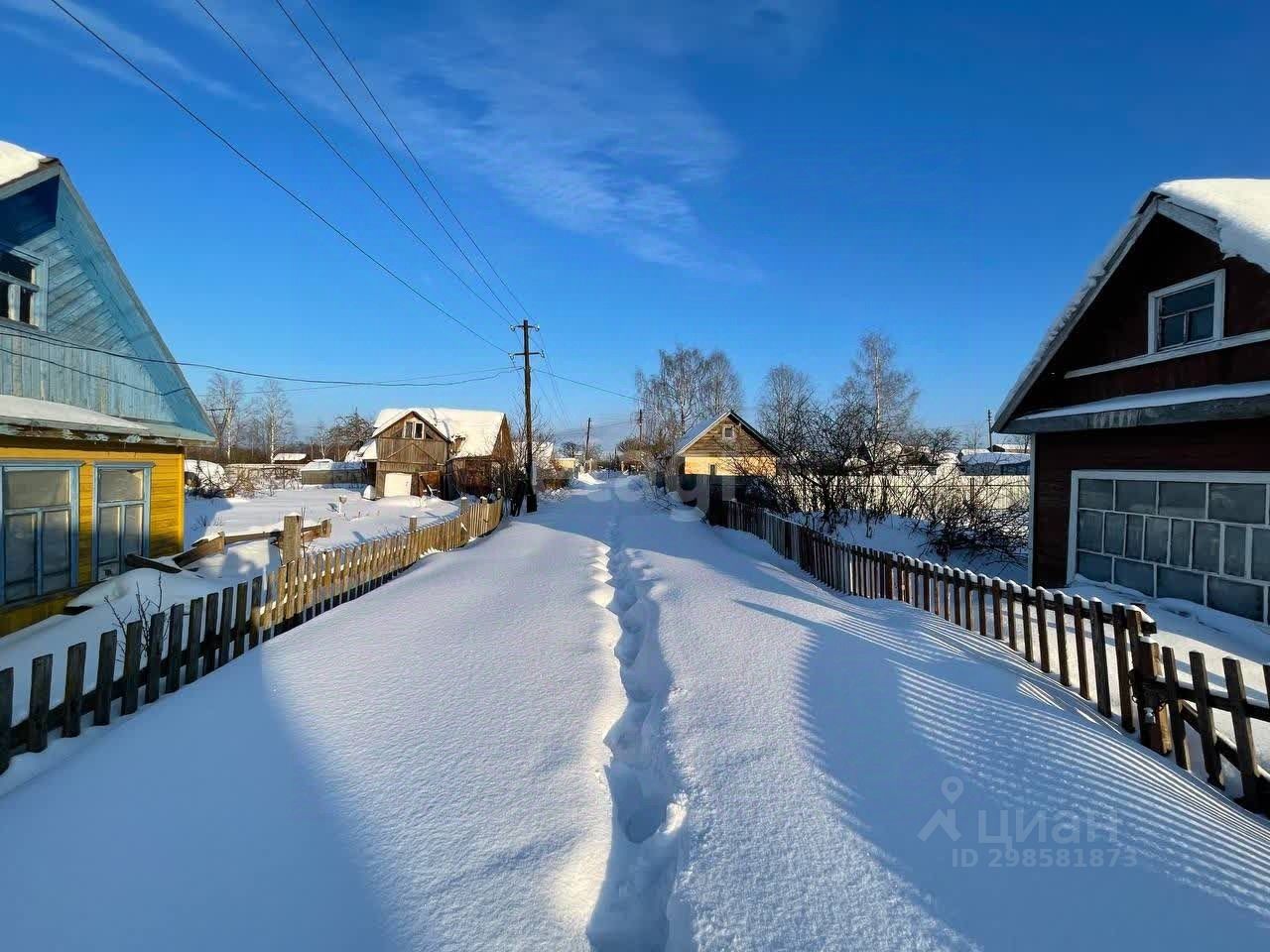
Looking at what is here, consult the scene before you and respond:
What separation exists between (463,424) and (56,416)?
3365 cm

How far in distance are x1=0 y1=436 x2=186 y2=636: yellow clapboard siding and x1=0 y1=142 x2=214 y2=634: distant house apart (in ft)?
0.07

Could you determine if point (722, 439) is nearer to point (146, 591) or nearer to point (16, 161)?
point (146, 591)

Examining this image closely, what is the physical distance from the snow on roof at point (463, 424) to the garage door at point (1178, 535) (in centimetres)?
3259

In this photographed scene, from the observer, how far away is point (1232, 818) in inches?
131

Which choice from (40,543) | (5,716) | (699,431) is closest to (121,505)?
(40,543)

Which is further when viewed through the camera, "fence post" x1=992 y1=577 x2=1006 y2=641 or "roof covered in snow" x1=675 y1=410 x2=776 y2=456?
"roof covered in snow" x1=675 y1=410 x2=776 y2=456

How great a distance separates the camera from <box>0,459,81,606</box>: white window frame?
7633 mm

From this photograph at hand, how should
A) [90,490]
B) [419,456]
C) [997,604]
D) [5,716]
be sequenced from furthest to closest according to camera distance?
[419,456] → [90,490] → [997,604] → [5,716]

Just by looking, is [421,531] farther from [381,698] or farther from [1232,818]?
[1232,818]

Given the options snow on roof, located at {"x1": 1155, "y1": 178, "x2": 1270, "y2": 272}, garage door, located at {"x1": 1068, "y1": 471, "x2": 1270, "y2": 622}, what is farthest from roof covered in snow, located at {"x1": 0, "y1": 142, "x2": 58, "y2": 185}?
garage door, located at {"x1": 1068, "y1": 471, "x2": 1270, "y2": 622}

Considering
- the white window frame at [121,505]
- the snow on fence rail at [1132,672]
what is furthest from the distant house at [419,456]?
the snow on fence rail at [1132,672]

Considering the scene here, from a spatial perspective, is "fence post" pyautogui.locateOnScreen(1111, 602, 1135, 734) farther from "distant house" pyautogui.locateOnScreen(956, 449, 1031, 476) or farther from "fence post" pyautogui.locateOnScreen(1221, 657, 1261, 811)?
"distant house" pyautogui.locateOnScreen(956, 449, 1031, 476)

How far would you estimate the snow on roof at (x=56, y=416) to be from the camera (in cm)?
735

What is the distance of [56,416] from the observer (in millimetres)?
7816
